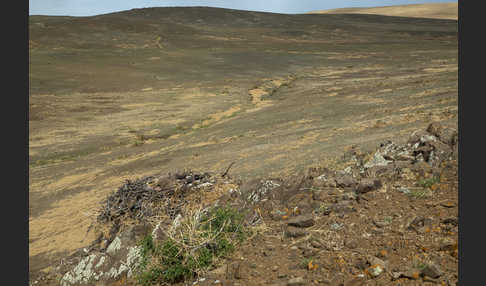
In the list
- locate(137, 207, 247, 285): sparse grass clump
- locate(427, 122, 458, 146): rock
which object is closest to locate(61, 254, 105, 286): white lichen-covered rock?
locate(137, 207, 247, 285): sparse grass clump

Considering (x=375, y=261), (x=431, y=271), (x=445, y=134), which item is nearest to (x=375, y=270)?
(x=375, y=261)

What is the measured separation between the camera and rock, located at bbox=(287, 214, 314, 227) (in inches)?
175

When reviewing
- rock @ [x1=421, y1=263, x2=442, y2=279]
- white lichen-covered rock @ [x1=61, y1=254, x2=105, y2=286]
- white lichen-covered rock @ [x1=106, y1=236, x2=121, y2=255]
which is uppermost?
rock @ [x1=421, y1=263, x2=442, y2=279]

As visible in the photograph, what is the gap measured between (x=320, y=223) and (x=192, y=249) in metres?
1.60

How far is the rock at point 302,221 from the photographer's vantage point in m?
4.44

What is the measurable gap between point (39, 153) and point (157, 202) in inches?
602

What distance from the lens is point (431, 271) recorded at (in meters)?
3.09

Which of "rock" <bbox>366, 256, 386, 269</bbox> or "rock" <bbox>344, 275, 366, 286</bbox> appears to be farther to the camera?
"rock" <bbox>366, 256, 386, 269</bbox>

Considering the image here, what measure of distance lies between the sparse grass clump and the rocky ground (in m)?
0.13

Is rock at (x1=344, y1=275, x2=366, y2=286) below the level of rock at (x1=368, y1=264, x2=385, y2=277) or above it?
below

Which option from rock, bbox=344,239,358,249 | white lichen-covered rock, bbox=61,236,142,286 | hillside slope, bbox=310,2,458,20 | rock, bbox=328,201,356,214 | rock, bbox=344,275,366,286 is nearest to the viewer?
rock, bbox=344,275,366,286

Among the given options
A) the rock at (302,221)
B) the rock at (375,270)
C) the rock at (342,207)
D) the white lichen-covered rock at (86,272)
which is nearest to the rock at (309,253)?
the rock at (302,221)

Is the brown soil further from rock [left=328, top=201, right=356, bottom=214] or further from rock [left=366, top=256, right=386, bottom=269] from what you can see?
rock [left=366, top=256, right=386, bottom=269]

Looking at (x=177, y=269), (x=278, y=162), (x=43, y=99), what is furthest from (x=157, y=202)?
(x=43, y=99)
